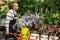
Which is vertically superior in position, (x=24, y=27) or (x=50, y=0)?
(x=50, y=0)

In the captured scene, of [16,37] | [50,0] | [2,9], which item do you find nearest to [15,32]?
[16,37]

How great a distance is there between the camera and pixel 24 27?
14.4ft

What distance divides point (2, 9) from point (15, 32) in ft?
1.34

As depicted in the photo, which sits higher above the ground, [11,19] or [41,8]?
[41,8]

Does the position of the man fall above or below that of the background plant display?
below

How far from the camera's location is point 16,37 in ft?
14.4

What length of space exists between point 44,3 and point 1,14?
26.6 inches

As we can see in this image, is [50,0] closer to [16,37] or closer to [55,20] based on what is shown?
[55,20]

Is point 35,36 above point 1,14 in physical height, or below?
below

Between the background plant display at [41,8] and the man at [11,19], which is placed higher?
the background plant display at [41,8]

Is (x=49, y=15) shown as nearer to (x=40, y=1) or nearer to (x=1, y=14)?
(x=40, y=1)

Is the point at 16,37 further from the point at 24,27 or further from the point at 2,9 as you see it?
the point at 2,9

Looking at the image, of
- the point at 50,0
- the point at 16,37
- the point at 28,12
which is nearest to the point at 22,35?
the point at 16,37

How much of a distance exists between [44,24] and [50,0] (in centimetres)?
40
